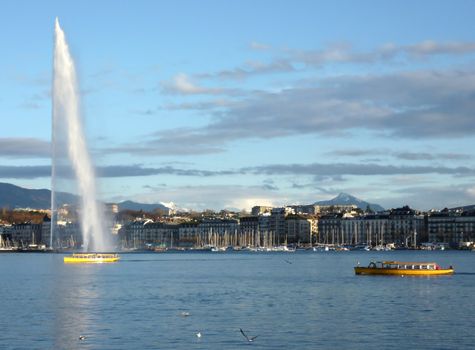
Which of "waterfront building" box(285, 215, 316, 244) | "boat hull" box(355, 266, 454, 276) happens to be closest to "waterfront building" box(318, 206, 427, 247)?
"waterfront building" box(285, 215, 316, 244)

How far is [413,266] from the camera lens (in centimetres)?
7081

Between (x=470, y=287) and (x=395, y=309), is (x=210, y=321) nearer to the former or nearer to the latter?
(x=395, y=309)

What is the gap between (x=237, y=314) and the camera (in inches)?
1497

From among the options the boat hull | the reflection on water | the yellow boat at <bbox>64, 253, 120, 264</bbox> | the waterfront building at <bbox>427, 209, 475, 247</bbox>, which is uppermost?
the waterfront building at <bbox>427, 209, 475, 247</bbox>

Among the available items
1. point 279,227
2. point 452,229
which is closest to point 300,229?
point 279,227

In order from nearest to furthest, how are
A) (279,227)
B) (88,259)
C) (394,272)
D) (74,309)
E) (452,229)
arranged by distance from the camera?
1. (74,309)
2. (394,272)
3. (88,259)
4. (452,229)
5. (279,227)

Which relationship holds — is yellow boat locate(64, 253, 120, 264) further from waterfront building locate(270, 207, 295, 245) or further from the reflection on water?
waterfront building locate(270, 207, 295, 245)

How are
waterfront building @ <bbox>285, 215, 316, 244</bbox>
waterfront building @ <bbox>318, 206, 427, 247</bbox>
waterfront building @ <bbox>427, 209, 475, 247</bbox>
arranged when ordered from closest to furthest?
waterfront building @ <bbox>427, 209, 475, 247</bbox>
waterfront building @ <bbox>318, 206, 427, 247</bbox>
waterfront building @ <bbox>285, 215, 316, 244</bbox>

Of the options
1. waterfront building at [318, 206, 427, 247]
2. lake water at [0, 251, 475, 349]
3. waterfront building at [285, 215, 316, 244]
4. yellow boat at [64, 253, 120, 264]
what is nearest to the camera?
lake water at [0, 251, 475, 349]

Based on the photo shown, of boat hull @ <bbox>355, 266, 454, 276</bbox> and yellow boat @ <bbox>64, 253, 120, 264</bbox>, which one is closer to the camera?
boat hull @ <bbox>355, 266, 454, 276</bbox>

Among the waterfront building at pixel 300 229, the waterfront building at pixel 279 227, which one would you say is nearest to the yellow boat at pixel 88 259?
the waterfront building at pixel 300 229

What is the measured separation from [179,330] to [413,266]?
4046cm

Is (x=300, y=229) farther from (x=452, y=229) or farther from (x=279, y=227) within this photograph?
(x=452, y=229)

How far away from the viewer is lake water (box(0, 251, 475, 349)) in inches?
1206
